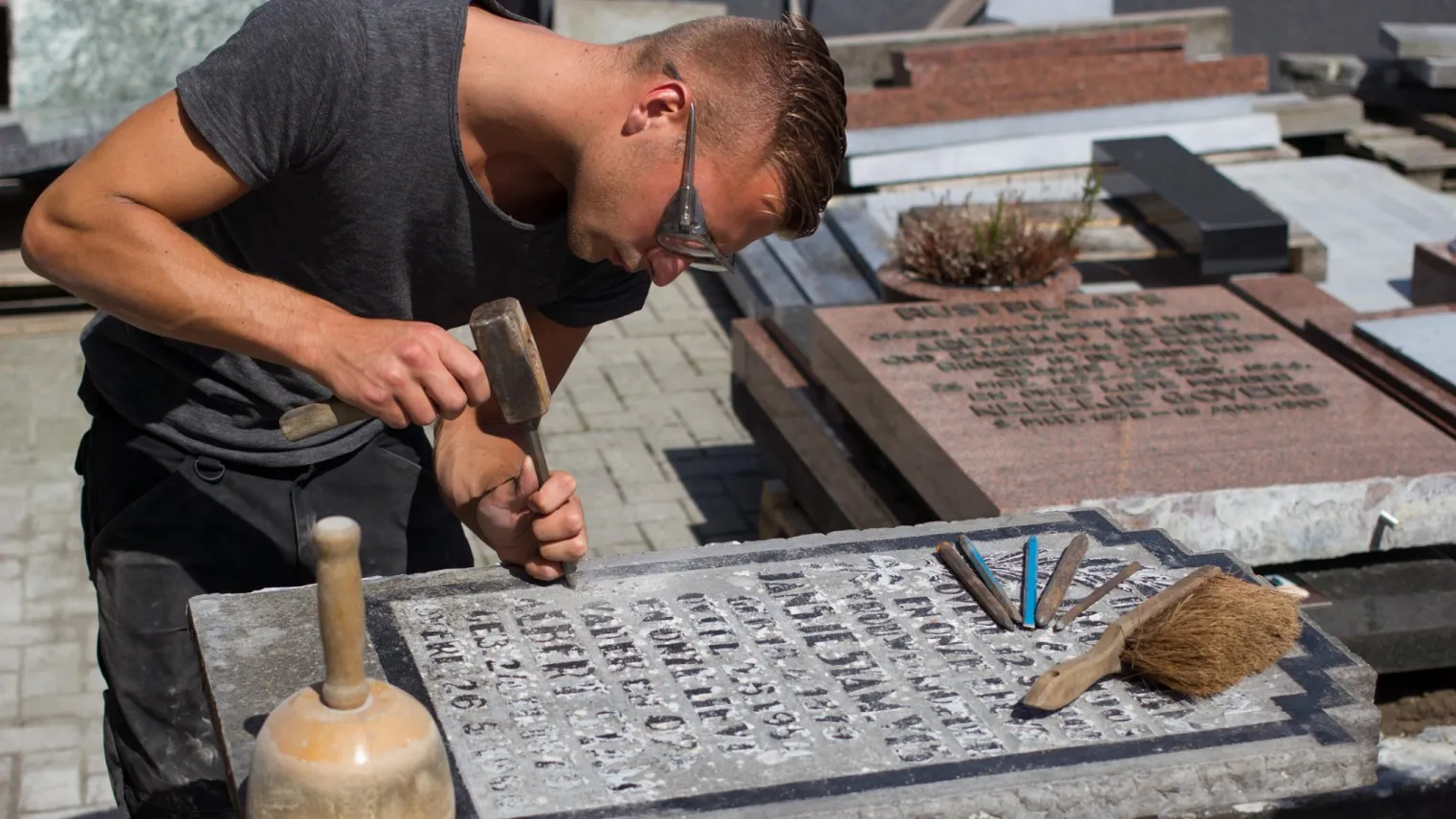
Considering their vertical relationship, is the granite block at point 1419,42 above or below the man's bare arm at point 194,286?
below

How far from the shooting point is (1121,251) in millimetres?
5371

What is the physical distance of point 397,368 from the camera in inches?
81.6

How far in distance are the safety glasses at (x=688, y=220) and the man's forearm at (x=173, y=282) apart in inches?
18.4

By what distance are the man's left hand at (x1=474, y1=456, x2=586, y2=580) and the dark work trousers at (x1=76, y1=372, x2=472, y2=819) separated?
0.37m

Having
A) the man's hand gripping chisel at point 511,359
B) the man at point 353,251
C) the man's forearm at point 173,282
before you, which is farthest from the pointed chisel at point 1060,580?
the man's forearm at point 173,282

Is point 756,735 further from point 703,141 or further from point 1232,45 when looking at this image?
point 1232,45

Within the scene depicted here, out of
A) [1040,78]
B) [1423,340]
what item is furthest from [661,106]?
[1040,78]

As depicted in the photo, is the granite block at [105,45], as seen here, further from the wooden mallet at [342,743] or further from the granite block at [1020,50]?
the wooden mallet at [342,743]

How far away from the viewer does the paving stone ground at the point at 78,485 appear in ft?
12.6

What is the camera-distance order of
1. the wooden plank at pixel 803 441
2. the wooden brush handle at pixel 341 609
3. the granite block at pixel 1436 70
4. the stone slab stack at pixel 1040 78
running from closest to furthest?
the wooden brush handle at pixel 341 609, the wooden plank at pixel 803 441, the stone slab stack at pixel 1040 78, the granite block at pixel 1436 70

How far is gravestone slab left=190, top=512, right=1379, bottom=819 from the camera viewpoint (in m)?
1.92

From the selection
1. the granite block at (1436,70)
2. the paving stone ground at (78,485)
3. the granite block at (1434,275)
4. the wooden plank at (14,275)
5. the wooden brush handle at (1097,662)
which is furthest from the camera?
the granite block at (1436,70)

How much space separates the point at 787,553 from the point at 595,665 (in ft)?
1.52

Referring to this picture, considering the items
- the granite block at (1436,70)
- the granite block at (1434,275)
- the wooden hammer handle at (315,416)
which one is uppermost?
the wooden hammer handle at (315,416)
